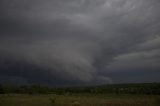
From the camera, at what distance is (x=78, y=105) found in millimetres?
54125

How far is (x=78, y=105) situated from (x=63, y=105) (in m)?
3.19

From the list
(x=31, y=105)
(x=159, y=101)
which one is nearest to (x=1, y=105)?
(x=31, y=105)

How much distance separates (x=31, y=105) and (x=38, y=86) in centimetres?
8217

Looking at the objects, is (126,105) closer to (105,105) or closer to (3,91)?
(105,105)

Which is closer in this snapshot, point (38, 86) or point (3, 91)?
point (3, 91)

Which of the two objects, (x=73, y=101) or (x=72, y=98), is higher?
(x=72, y=98)

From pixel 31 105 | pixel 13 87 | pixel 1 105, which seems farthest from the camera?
pixel 13 87

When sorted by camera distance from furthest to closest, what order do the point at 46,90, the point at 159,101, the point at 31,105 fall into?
the point at 46,90
the point at 159,101
the point at 31,105

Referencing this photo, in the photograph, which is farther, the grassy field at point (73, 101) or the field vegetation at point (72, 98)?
the field vegetation at point (72, 98)

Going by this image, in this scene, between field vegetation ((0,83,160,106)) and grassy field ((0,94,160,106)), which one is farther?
field vegetation ((0,83,160,106))

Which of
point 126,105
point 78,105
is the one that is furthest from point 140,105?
point 78,105

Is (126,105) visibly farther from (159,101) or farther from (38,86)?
(38,86)

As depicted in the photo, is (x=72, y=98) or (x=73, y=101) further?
(x=72, y=98)

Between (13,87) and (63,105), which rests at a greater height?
(13,87)
